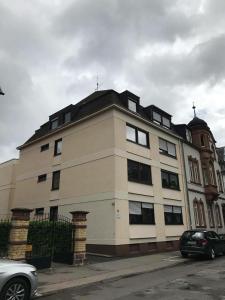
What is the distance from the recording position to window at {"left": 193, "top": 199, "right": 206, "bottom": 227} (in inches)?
1053

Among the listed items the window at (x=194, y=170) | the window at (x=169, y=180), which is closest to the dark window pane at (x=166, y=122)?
the window at (x=194, y=170)

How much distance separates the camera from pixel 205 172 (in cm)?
3048

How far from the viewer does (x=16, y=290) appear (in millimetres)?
7141

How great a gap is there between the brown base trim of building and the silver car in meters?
10.9

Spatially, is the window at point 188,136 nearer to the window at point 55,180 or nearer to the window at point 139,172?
the window at point 139,172

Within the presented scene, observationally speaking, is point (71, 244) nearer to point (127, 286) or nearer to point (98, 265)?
point (98, 265)

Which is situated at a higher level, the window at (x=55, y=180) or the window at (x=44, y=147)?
the window at (x=44, y=147)

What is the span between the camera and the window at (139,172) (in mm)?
20797

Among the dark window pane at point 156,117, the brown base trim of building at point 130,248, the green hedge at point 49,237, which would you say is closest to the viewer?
the green hedge at point 49,237

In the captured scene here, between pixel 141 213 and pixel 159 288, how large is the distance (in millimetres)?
11090

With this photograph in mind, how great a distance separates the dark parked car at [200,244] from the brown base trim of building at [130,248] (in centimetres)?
301

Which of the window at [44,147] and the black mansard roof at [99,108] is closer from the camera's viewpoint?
the black mansard roof at [99,108]

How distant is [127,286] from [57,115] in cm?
1994

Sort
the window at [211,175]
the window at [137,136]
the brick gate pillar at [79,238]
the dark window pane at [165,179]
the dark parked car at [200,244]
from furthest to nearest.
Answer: the window at [211,175] → the dark window pane at [165,179] → the window at [137,136] → the dark parked car at [200,244] → the brick gate pillar at [79,238]
